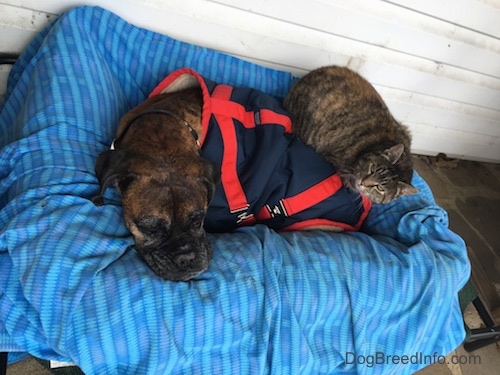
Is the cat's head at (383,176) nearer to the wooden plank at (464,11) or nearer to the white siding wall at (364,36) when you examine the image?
the white siding wall at (364,36)

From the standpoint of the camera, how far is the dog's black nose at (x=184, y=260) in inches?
67.9

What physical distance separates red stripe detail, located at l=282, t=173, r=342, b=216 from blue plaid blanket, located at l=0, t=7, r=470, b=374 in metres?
0.17

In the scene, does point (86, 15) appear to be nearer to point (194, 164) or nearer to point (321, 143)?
point (194, 164)

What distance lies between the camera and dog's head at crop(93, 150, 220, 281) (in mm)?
1688

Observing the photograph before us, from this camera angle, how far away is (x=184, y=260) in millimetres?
1730

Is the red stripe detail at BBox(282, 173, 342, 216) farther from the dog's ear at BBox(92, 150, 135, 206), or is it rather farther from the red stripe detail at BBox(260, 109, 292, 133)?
the dog's ear at BBox(92, 150, 135, 206)

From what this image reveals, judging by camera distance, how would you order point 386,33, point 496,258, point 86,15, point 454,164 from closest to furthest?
point 86,15, point 386,33, point 496,258, point 454,164

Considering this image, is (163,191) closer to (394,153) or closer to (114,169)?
(114,169)

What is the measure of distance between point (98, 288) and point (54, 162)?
0.62 meters

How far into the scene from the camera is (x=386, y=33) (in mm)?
3078

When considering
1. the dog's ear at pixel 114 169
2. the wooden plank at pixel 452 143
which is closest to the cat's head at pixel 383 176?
the dog's ear at pixel 114 169

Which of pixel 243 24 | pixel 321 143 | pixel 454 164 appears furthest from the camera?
pixel 454 164

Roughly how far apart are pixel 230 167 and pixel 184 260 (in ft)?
2.20

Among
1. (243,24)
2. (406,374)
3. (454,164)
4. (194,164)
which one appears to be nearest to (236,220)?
(194,164)
